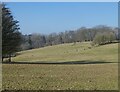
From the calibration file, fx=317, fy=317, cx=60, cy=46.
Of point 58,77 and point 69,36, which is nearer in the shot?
point 58,77

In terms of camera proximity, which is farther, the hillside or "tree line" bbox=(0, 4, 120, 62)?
the hillside

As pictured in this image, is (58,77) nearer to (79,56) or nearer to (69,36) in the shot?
(79,56)

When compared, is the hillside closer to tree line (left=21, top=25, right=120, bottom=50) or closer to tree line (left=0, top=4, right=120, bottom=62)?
tree line (left=0, top=4, right=120, bottom=62)

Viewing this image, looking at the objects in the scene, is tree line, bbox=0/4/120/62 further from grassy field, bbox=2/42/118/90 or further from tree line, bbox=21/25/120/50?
grassy field, bbox=2/42/118/90

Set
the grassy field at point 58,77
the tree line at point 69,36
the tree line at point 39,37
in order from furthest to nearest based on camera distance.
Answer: the tree line at point 69,36
the tree line at point 39,37
the grassy field at point 58,77

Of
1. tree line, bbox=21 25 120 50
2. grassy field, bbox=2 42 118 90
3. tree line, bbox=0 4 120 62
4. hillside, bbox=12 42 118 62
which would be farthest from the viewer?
tree line, bbox=21 25 120 50

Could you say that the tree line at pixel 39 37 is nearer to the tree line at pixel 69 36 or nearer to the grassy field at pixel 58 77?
the tree line at pixel 69 36

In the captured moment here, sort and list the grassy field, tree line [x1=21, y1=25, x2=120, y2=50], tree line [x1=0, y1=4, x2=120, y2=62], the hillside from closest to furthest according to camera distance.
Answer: the grassy field, tree line [x1=0, y1=4, x2=120, y2=62], the hillside, tree line [x1=21, y1=25, x2=120, y2=50]

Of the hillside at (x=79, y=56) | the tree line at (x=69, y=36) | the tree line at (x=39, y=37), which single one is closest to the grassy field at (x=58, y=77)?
the tree line at (x=39, y=37)

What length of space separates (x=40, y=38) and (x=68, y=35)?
26399 millimetres

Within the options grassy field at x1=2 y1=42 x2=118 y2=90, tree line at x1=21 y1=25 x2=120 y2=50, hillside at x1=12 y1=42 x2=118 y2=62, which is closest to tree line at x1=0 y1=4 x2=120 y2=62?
tree line at x1=21 y1=25 x2=120 y2=50

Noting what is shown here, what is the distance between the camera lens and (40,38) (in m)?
173

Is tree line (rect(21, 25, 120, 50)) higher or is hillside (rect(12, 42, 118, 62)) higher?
tree line (rect(21, 25, 120, 50))

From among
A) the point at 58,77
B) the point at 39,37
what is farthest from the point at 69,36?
the point at 58,77
